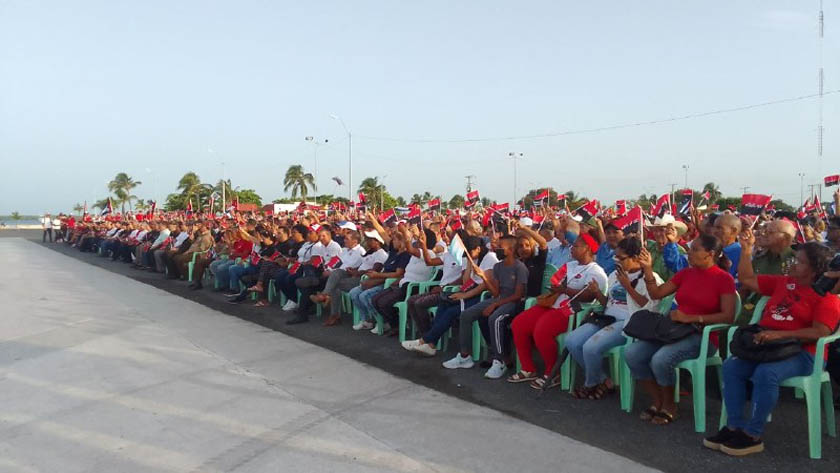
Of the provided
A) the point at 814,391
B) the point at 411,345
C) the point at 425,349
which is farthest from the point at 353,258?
the point at 814,391

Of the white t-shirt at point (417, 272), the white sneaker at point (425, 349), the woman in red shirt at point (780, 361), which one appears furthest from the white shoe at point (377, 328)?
the woman in red shirt at point (780, 361)

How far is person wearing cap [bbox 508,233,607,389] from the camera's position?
538cm

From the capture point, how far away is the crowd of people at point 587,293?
4.00m

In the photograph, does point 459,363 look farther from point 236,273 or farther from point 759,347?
point 236,273

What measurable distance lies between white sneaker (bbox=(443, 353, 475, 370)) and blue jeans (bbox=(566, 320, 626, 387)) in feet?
4.13

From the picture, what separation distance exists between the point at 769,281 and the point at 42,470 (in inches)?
204

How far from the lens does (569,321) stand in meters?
5.40

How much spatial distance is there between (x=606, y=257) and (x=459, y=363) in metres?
1.93

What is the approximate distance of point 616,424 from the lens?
4430 millimetres

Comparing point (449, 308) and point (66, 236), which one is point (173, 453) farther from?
point (66, 236)

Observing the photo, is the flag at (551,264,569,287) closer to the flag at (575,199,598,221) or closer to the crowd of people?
the crowd of people

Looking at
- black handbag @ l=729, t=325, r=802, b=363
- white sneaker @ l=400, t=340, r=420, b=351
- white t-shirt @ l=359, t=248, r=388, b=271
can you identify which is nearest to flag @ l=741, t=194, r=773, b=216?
black handbag @ l=729, t=325, r=802, b=363

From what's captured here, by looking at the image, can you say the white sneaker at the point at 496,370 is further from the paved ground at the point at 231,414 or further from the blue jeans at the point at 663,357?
the blue jeans at the point at 663,357

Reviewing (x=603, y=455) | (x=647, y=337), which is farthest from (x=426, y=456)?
(x=647, y=337)
